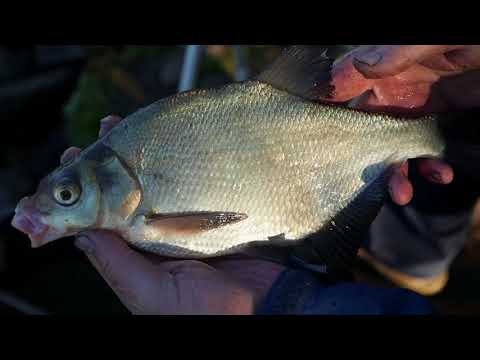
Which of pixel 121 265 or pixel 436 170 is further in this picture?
pixel 436 170

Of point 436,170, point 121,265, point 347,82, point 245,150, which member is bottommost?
point 121,265

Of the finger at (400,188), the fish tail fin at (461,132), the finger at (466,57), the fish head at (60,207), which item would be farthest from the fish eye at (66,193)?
the finger at (466,57)

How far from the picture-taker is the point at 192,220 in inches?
71.8

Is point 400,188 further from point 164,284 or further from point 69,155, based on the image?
point 69,155

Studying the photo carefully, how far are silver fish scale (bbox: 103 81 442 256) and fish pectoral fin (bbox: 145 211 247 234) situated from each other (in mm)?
24

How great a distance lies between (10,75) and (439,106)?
2479 millimetres

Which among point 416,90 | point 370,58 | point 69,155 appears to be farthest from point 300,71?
point 69,155

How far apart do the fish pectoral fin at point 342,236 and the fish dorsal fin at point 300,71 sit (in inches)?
18.2

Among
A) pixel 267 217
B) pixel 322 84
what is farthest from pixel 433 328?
pixel 322 84

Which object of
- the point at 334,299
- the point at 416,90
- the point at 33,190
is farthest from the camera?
the point at 33,190

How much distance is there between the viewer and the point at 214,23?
2088mm

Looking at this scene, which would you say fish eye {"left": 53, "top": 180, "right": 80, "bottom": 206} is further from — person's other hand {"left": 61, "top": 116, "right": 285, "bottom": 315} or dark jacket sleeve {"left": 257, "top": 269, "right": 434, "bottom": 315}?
dark jacket sleeve {"left": 257, "top": 269, "right": 434, "bottom": 315}

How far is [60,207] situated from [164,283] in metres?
0.48

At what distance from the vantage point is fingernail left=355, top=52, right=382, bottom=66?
1.87 meters
